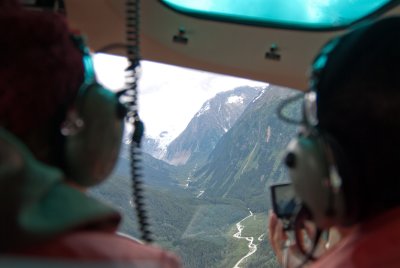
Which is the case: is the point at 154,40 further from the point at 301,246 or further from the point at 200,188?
the point at 200,188

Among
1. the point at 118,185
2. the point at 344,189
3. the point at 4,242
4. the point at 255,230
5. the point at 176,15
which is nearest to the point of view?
the point at 4,242

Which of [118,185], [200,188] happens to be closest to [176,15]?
[118,185]

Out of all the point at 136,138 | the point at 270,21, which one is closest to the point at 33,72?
the point at 136,138

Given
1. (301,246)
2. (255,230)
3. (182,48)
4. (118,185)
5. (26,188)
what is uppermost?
(26,188)

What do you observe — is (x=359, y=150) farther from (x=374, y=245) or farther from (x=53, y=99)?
(x=53, y=99)

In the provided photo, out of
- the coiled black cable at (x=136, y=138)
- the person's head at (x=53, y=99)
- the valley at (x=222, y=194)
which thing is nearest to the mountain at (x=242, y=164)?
the valley at (x=222, y=194)

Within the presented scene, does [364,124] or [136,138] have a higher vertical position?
[364,124]
